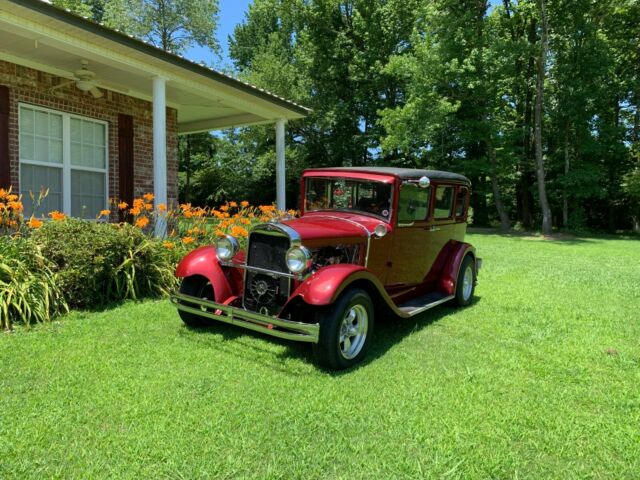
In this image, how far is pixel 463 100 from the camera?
19.6 metres

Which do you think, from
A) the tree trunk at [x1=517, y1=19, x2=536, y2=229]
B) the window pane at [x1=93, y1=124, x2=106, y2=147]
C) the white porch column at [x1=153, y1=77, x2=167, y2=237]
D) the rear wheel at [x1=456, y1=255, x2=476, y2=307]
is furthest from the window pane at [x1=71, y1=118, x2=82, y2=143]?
the tree trunk at [x1=517, y1=19, x2=536, y2=229]

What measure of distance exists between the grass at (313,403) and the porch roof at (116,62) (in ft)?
12.1

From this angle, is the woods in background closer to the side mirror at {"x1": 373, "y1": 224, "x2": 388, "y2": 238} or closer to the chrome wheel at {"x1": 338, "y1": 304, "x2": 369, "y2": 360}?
the side mirror at {"x1": 373, "y1": 224, "x2": 388, "y2": 238}

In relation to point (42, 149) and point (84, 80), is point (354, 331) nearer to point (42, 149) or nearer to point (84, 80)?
point (84, 80)

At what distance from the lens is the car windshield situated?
14.8 feet

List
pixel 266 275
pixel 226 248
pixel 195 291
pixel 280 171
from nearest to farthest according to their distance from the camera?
pixel 266 275
pixel 226 248
pixel 195 291
pixel 280 171

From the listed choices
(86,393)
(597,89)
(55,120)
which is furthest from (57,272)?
(597,89)

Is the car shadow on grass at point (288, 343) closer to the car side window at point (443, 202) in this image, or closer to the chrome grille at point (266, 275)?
the chrome grille at point (266, 275)

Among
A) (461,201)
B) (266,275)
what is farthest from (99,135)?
(461,201)

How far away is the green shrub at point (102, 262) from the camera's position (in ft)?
15.8

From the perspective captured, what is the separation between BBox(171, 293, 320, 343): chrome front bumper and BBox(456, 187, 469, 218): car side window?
3030mm

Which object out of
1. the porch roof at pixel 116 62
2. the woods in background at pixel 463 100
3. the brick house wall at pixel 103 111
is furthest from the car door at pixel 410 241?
the woods in background at pixel 463 100

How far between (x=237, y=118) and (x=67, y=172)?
4.32 meters

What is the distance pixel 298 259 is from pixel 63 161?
637 cm
